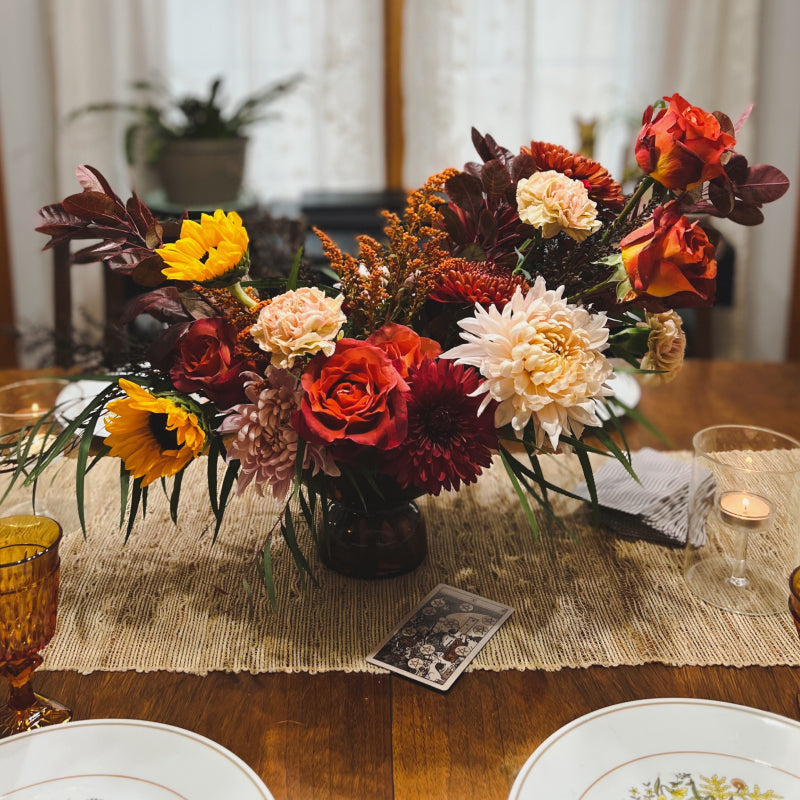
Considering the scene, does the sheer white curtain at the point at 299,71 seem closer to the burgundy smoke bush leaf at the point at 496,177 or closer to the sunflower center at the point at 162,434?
the burgundy smoke bush leaf at the point at 496,177

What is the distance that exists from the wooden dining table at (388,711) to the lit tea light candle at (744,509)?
0.15 m

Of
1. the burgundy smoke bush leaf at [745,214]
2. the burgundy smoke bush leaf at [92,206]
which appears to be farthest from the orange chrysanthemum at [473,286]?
the burgundy smoke bush leaf at [92,206]

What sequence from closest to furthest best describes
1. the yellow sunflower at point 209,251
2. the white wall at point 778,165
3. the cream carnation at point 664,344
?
the yellow sunflower at point 209,251 < the cream carnation at point 664,344 < the white wall at point 778,165

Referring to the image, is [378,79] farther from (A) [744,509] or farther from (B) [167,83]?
(A) [744,509]

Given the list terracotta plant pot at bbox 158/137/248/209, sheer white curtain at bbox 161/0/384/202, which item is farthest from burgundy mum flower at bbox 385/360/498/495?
sheer white curtain at bbox 161/0/384/202

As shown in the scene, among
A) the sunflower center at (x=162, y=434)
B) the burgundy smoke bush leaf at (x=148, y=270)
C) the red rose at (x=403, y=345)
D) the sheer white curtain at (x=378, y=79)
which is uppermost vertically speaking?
the sheer white curtain at (x=378, y=79)

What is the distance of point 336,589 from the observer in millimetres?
956

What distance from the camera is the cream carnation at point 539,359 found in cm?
76

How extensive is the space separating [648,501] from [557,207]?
40 cm

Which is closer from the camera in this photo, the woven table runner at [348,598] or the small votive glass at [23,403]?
the woven table runner at [348,598]

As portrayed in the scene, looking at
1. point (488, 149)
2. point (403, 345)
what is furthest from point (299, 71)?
point (403, 345)

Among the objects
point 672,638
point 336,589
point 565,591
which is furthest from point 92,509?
point 672,638

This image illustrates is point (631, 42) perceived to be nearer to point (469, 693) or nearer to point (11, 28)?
point (11, 28)

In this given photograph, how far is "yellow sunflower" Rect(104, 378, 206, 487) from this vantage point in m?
0.77
